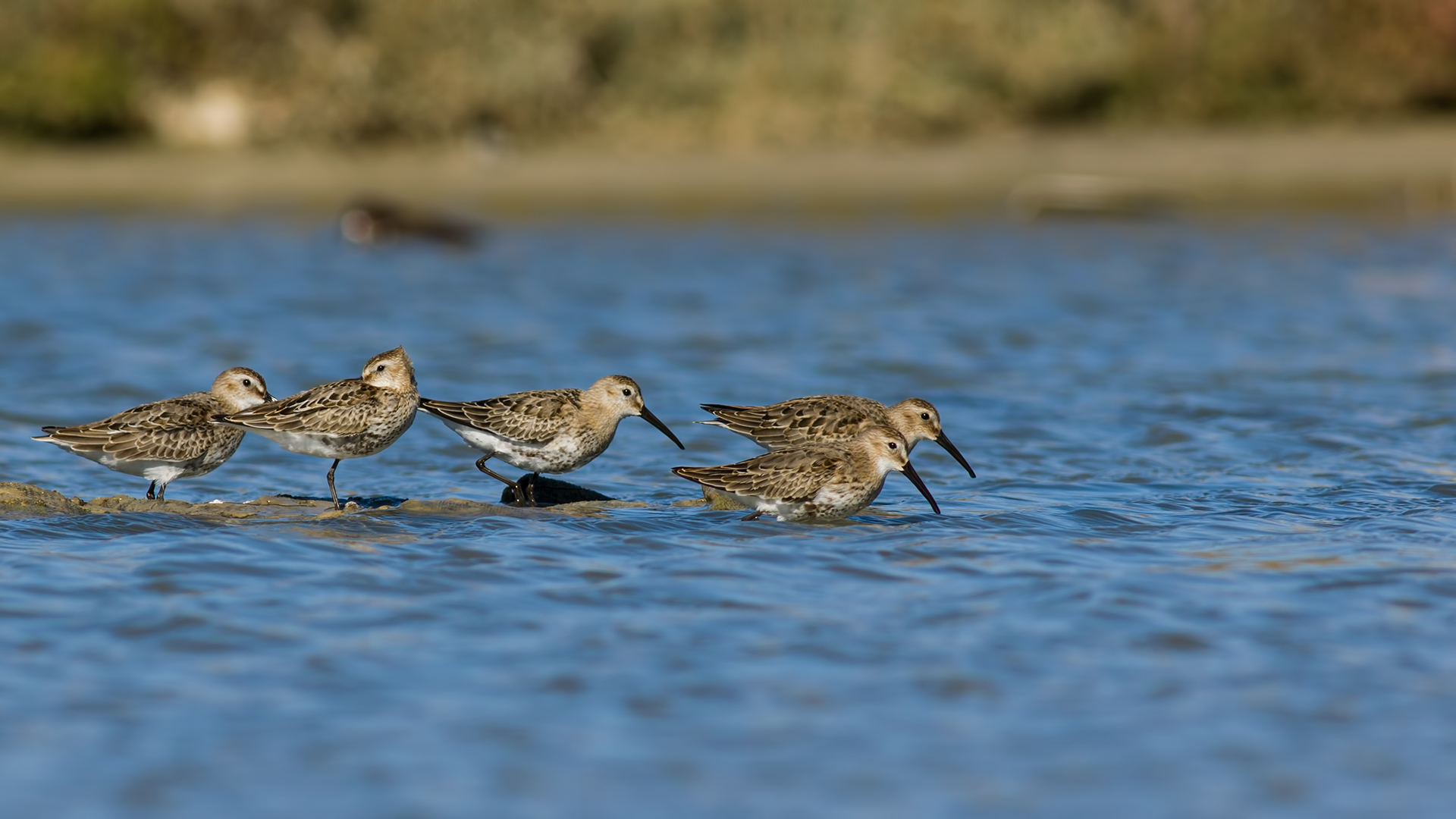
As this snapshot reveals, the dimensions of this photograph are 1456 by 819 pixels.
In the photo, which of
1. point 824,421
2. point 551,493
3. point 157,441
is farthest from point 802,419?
point 157,441

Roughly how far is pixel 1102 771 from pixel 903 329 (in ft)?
44.9

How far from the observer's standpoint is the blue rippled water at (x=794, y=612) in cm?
632

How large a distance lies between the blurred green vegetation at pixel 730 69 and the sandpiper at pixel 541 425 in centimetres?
2022

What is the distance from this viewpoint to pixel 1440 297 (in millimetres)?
20516

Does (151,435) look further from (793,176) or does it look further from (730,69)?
(730,69)

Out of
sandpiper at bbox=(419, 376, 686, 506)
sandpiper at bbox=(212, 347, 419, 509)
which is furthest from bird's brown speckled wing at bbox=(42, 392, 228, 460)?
sandpiper at bbox=(419, 376, 686, 506)

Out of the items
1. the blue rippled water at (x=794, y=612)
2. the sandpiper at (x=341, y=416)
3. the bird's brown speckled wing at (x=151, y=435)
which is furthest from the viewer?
the sandpiper at (x=341, y=416)

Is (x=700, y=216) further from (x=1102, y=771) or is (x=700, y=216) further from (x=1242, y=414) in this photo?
(x=1102, y=771)

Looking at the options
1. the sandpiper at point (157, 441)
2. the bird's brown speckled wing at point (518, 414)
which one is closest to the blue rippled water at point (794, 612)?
the sandpiper at point (157, 441)

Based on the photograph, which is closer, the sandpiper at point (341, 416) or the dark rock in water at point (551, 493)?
the sandpiper at point (341, 416)

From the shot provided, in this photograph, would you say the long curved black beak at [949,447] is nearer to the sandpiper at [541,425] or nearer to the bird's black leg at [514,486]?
the sandpiper at [541,425]

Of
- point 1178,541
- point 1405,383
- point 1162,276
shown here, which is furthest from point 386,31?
point 1178,541

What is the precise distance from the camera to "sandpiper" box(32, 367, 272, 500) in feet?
34.1

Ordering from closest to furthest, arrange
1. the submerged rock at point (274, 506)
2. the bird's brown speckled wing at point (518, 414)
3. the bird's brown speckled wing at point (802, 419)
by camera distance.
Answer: the submerged rock at point (274, 506) → the bird's brown speckled wing at point (518, 414) → the bird's brown speckled wing at point (802, 419)
